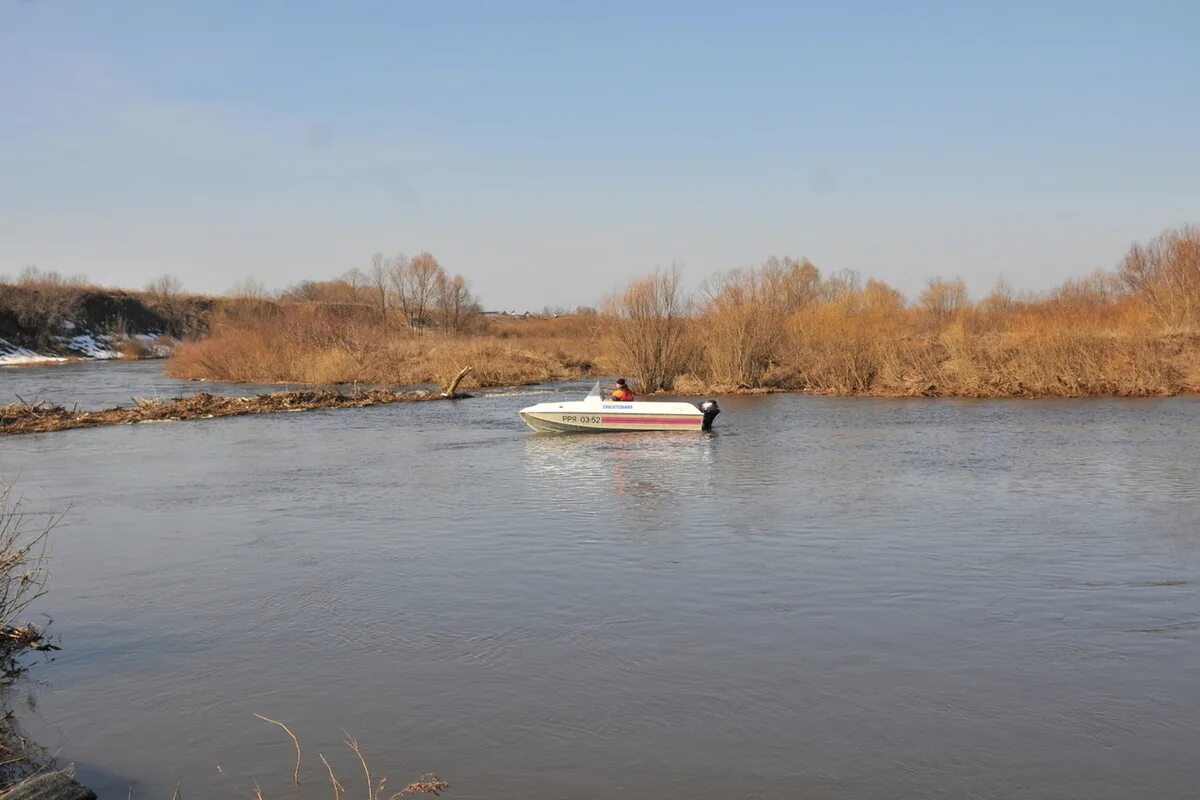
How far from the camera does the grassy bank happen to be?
37062 mm

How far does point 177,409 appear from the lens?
1334 inches

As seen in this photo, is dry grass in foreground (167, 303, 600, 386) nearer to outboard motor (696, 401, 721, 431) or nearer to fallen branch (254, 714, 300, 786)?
outboard motor (696, 401, 721, 431)

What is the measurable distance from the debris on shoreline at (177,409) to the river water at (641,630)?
1108 cm

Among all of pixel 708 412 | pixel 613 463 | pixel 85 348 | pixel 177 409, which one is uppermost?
pixel 85 348

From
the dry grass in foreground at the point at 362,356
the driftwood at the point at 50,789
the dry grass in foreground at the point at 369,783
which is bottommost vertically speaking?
the dry grass in foreground at the point at 369,783

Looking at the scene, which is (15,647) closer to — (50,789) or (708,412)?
(50,789)

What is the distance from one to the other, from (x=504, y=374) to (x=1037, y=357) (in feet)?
77.7

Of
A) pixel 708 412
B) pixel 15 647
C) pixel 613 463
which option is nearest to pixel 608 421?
pixel 708 412

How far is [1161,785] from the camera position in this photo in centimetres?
644

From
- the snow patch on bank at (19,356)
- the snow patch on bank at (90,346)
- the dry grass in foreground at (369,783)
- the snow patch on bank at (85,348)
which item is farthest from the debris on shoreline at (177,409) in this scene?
the snow patch on bank at (90,346)

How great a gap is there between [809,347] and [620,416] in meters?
18.3

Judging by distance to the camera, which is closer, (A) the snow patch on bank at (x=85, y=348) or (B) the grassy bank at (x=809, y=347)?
(B) the grassy bank at (x=809, y=347)

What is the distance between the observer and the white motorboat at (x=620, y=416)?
26.9 m

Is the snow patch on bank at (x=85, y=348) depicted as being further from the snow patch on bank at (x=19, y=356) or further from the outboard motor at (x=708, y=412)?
the outboard motor at (x=708, y=412)
